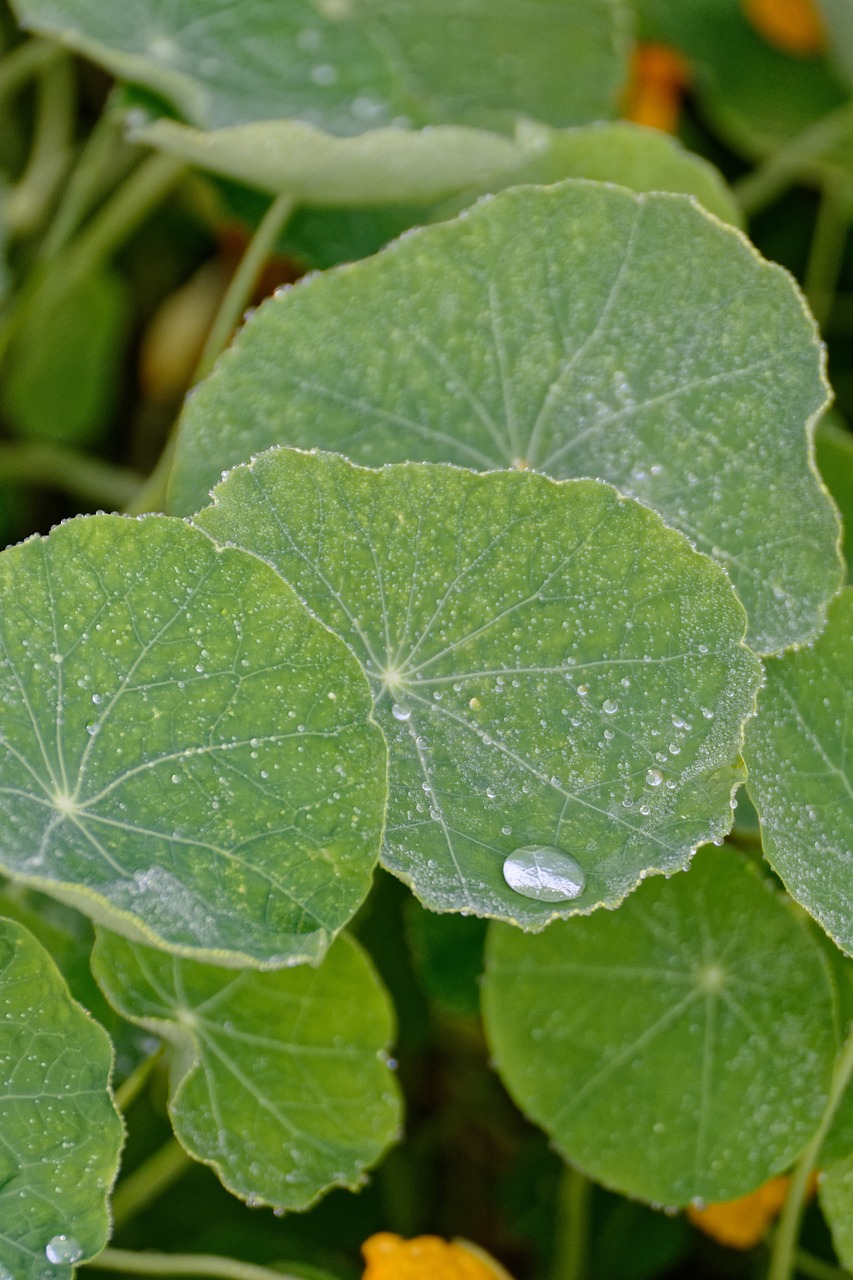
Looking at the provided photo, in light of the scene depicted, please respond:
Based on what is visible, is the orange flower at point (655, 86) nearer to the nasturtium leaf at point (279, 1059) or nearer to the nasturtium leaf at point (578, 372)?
the nasturtium leaf at point (578, 372)

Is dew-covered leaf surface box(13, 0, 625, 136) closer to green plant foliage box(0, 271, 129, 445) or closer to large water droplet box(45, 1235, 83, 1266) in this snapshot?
green plant foliage box(0, 271, 129, 445)

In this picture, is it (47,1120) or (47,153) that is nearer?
(47,1120)

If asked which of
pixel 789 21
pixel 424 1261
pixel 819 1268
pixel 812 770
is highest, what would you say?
pixel 789 21

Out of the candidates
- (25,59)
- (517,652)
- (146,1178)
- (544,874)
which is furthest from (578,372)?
(25,59)

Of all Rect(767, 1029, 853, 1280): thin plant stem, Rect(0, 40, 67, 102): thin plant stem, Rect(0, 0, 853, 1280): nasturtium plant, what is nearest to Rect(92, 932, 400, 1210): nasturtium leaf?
Rect(0, 0, 853, 1280): nasturtium plant

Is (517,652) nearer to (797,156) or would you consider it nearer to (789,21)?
(797,156)

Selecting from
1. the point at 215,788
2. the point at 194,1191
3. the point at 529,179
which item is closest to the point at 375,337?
the point at 529,179

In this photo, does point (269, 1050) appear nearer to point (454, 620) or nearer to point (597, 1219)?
point (454, 620)
